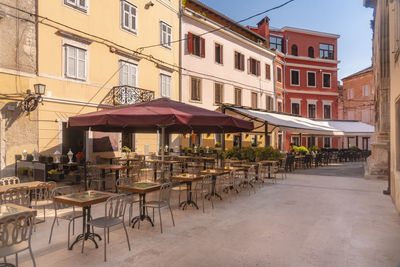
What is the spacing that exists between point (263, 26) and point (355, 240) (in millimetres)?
23168

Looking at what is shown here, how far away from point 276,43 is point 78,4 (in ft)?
→ 62.5

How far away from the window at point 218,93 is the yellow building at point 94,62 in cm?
323

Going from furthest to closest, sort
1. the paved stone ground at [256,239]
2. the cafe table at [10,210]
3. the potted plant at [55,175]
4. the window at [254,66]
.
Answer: the window at [254,66] < the potted plant at [55,175] < the paved stone ground at [256,239] < the cafe table at [10,210]

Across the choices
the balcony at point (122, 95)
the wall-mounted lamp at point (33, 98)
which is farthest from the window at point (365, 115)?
the wall-mounted lamp at point (33, 98)

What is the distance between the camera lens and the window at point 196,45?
16328mm

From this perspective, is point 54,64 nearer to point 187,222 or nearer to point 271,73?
point 187,222

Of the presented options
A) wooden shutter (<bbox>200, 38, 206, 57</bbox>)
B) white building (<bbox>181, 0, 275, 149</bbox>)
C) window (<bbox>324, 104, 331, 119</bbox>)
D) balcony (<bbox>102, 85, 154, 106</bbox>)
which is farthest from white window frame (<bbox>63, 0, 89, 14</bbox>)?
window (<bbox>324, 104, 331, 119</bbox>)

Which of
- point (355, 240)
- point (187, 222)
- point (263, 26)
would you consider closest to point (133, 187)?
point (187, 222)

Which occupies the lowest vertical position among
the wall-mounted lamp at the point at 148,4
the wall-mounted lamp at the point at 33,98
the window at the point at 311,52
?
the wall-mounted lamp at the point at 33,98

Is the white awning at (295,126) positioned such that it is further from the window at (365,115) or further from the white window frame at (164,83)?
the window at (365,115)

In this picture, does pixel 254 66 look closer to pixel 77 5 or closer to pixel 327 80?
pixel 327 80

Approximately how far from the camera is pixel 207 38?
17.5m

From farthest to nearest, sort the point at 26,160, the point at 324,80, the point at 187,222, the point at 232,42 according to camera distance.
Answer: the point at 324,80, the point at 232,42, the point at 26,160, the point at 187,222

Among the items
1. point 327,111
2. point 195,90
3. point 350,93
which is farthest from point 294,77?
point 195,90
